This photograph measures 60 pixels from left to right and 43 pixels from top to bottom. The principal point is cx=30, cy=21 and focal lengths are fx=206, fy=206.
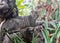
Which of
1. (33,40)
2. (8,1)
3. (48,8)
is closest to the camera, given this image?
(33,40)

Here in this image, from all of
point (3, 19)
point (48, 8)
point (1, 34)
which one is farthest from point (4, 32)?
→ point (48, 8)

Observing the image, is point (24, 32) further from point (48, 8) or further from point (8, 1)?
point (48, 8)

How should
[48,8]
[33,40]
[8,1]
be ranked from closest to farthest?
[33,40]
[8,1]
[48,8]

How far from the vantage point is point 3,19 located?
147cm

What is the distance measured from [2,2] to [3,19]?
5.7 inches

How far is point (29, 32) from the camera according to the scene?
4.46ft

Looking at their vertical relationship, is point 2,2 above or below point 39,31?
above

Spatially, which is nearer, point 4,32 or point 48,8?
point 4,32

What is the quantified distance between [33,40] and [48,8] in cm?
43

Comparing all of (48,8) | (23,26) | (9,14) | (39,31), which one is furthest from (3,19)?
(48,8)

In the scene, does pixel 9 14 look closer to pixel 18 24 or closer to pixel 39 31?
pixel 18 24

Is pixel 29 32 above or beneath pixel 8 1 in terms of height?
beneath

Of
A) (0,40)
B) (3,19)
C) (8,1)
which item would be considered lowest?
(0,40)

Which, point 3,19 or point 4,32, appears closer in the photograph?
point 4,32
